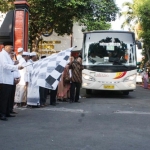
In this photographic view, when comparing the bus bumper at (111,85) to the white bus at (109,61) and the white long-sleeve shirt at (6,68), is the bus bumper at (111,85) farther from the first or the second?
the white long-sleeve shirt at (6,68)

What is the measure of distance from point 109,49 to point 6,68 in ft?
23.2

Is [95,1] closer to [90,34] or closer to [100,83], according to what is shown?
[90,34]

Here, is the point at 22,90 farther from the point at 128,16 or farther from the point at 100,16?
the point at 128,16

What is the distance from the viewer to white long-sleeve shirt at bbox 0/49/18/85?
758cm

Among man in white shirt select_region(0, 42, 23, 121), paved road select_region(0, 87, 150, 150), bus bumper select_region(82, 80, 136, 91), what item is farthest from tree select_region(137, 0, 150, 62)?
man in white shirt select_region(0, 42, 23, 121)

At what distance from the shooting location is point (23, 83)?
1012cm

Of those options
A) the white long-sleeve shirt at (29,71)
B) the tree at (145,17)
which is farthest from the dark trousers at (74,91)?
the tree at (145,17)

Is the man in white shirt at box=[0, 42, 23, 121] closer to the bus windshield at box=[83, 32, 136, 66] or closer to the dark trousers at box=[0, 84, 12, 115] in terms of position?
the dark trousers at box=[0, 84, 12, 115]

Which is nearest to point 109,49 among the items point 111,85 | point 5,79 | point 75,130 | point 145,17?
point 111,85

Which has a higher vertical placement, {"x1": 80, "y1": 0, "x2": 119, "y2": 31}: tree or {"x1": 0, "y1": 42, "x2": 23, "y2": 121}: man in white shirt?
{"x1": 80, "y1": 0, "x2": 119, "y2": 31}: tree

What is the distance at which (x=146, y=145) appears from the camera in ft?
18.5

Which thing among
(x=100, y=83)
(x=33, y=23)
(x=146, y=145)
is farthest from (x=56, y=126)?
(x=33, y=23)

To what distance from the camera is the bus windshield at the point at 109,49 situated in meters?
13.8

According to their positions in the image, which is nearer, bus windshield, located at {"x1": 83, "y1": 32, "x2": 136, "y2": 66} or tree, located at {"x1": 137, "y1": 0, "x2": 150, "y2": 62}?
bus windshield, located at {"x1": 83, "y1": 32, "x2": 136, "y2": 66}
